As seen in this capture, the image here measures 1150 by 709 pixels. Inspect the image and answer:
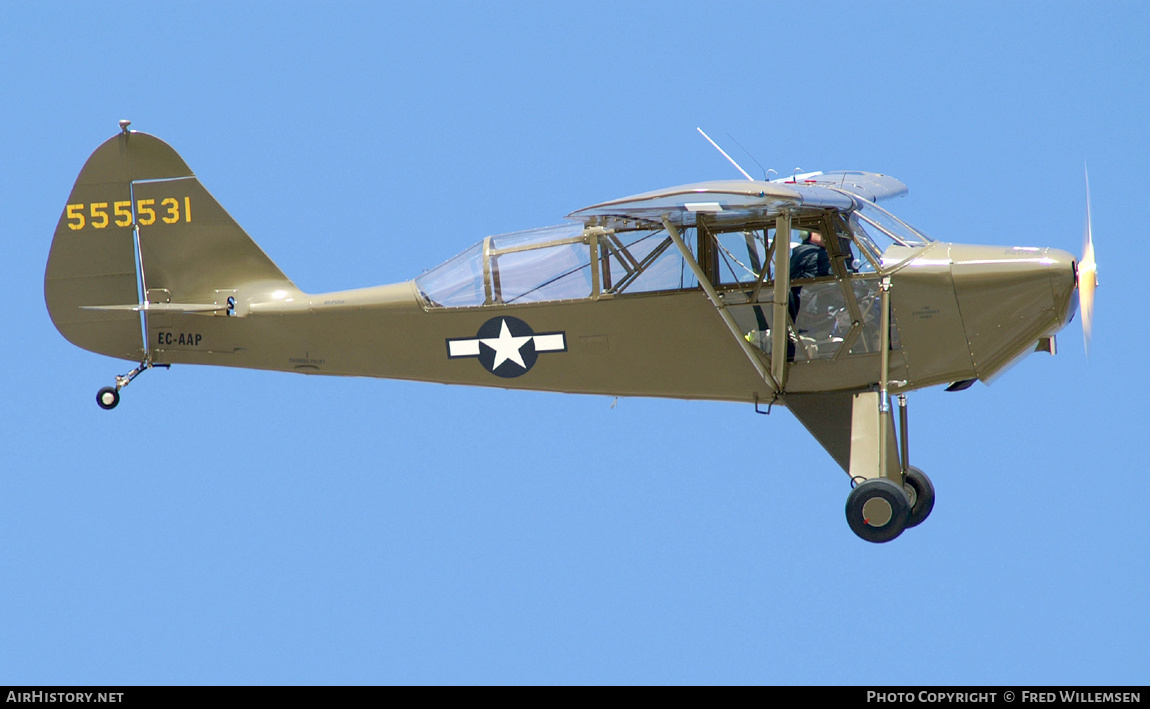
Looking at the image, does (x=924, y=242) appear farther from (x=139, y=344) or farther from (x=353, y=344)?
(x=139, y=344)

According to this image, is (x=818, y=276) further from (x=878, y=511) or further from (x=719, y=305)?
(x=878, y=511)

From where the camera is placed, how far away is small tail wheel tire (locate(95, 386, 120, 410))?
11672 millimetres

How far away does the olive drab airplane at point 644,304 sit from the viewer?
33.4 feet

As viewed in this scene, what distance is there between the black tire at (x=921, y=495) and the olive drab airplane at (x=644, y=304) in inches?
0.7

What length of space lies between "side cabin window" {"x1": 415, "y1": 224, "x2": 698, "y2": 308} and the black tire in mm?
2186

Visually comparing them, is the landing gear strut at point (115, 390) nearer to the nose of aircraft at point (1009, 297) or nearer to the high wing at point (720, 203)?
the high wing at point (720, 203)

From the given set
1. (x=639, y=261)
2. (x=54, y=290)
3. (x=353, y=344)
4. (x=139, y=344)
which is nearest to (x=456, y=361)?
(x=353, y=344)

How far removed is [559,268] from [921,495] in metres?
3.11

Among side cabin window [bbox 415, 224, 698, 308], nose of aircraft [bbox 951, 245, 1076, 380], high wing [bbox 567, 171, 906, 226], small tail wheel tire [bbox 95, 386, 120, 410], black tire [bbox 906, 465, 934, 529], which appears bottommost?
black tire [bbox 906, 465, 934, 529]

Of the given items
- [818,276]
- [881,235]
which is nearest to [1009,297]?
[881,235]

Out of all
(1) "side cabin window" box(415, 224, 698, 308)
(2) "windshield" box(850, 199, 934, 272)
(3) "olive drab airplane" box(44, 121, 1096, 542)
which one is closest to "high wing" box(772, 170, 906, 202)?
(3) "olive drab airplane" box(44, 121, 1096, 542)

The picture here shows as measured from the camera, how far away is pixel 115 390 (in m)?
11.7

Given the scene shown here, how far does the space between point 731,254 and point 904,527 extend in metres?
2.21

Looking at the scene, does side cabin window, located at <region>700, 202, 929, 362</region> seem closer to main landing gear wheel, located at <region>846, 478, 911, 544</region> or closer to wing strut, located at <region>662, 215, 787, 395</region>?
wing strut, located at <region>662, 215, 787, 395</region>
